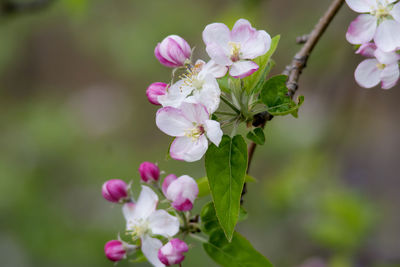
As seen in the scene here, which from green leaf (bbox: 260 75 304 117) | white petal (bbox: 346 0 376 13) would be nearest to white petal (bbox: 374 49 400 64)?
white petal (bbox: 346 0 376 13)

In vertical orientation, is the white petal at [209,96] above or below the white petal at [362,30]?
below

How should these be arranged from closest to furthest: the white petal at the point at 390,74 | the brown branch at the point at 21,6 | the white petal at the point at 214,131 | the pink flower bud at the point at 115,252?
the white petal at the point at 214,131
the white petal at the point at 390,74
the pink flower bud at the point at 115,252
the brown branch at the point at 21,6

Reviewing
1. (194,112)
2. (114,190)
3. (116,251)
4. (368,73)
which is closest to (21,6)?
(114,190)

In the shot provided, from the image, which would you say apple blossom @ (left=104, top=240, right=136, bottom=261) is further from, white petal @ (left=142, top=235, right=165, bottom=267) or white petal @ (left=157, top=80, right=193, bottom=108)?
white petal @ (left=157, top=80, right=193, bottom=108)

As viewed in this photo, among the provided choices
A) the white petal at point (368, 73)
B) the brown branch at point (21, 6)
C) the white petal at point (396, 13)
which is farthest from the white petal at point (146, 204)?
the brown branch at point (21, 6)

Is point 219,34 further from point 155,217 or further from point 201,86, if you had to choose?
point 155,217

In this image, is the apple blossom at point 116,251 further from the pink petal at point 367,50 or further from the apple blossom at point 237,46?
the pink petal at point 367,50

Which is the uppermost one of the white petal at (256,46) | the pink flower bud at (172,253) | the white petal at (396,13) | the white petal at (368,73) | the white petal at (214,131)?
the white petal at (396,13)
